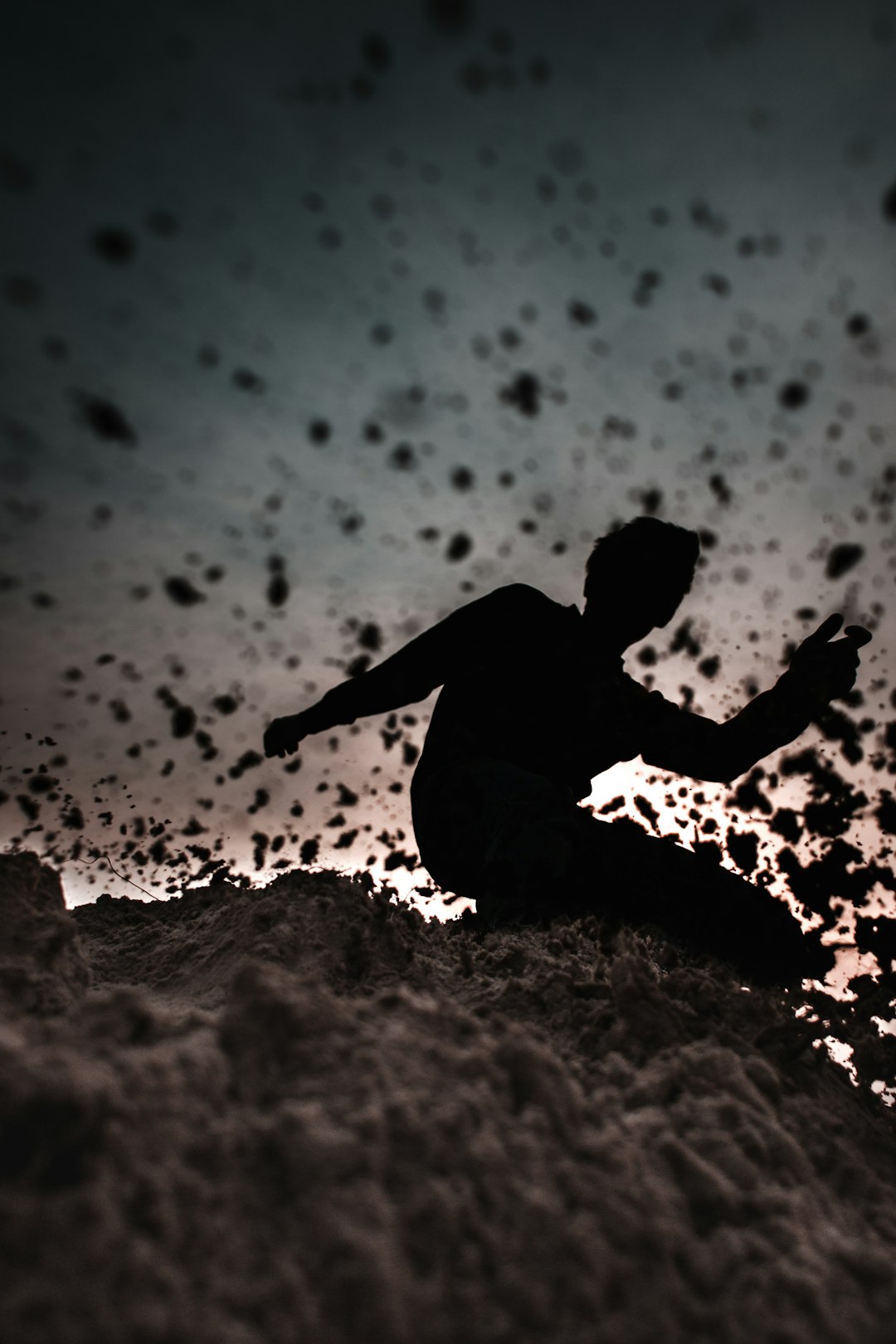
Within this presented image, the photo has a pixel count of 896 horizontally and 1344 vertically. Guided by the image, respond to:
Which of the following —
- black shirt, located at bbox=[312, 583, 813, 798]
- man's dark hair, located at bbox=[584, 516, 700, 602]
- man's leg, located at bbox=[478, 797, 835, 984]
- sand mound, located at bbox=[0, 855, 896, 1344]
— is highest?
man's dark hair, located at bbox=[584, 516, 700, 602]

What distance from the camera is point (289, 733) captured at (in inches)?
119

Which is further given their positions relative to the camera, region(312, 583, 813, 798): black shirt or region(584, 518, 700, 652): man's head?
region(584, 518, 700, 652): man's head

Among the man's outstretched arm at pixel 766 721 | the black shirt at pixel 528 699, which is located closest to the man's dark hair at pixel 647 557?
the black shirt at pixel 528 699

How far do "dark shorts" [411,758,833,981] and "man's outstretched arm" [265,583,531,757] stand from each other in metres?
0.35

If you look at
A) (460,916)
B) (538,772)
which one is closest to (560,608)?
(538,772)

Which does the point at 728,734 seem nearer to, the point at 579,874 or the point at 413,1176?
the point at 579,874

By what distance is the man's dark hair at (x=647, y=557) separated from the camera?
3254 millimetres

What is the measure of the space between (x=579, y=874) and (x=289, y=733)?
121 centimetres

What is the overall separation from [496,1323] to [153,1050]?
2.33ft

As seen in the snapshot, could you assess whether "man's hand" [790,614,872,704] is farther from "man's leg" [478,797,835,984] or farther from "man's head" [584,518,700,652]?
"man's leg" [478,797,835,984]

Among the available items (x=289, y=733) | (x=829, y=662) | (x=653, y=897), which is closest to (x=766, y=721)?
(x=829, y=662)

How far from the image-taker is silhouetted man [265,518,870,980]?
2.63 metres

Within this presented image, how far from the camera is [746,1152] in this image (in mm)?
1526

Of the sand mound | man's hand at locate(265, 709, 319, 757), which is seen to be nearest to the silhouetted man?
man's hand at locate(265, 709, 319, 757)
